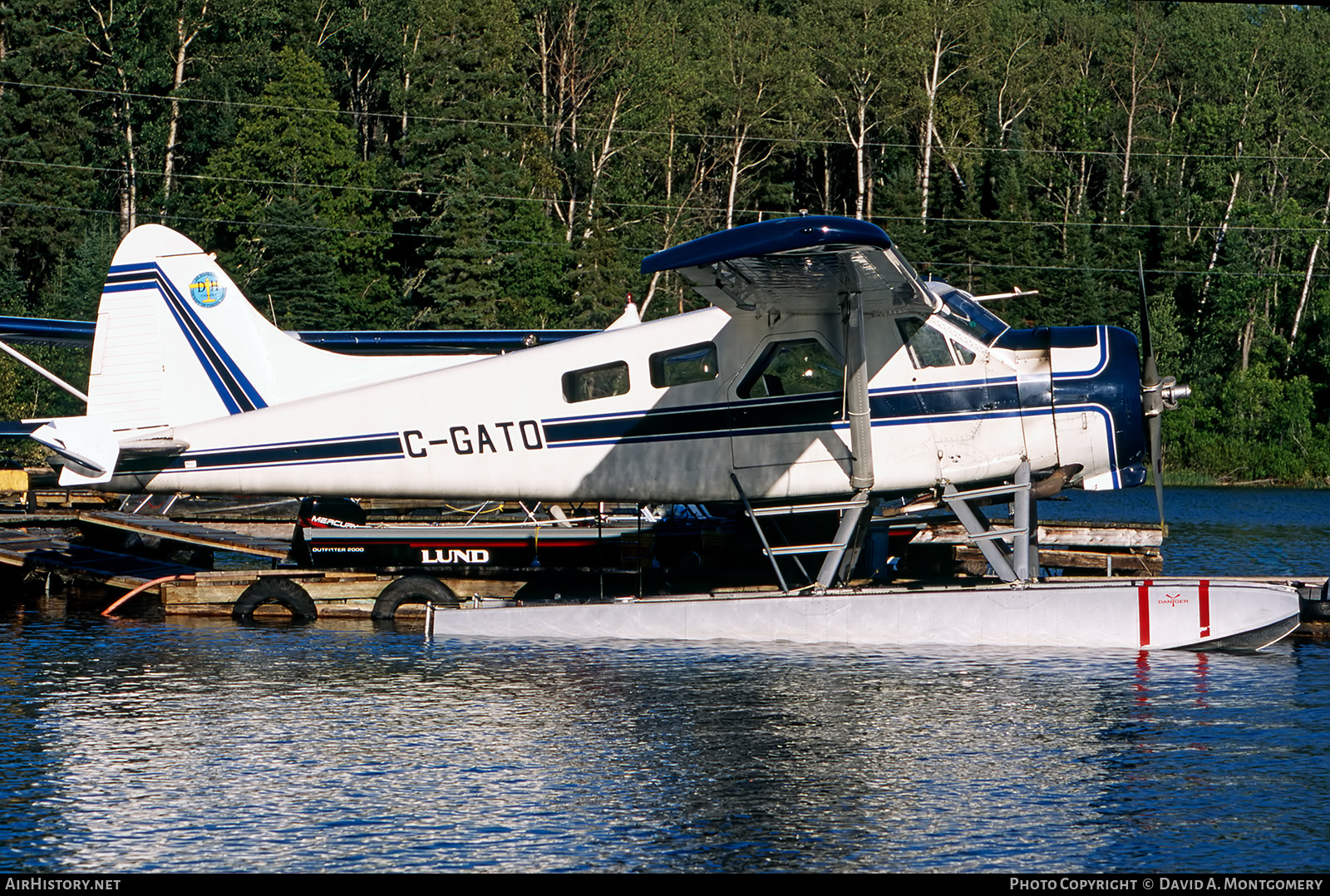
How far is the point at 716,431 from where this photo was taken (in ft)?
39.7

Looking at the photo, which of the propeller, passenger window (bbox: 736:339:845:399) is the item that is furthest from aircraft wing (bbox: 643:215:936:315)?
the propeller

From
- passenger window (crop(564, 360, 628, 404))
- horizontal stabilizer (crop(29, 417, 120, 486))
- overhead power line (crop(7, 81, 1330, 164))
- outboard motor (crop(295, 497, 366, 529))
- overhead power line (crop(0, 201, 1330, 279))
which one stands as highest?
overhead power line (crop(7, 81, 1330, 164))

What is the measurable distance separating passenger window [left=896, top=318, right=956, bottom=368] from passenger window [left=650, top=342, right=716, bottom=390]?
160cm

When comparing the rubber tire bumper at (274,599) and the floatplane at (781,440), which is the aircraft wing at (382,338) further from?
the floatplane at (781,440)

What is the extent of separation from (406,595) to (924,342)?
5503 mm

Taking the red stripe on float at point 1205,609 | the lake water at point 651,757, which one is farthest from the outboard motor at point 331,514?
the red stripe on float at point 1205,609

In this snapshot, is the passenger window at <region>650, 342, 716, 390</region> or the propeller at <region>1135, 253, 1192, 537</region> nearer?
the propeller at <region>1135, 253, 1192, 537</region>

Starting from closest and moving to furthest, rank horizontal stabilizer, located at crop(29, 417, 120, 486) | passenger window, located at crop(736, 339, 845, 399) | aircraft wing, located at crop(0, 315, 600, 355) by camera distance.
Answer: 1. passenger window, located at crop(736, 339, 845, 399)
2. horizontal stabilizer, located at crop(29, 417, 120, 486)
3. aircraft wing, located at crop(0, 315, 600, 355)

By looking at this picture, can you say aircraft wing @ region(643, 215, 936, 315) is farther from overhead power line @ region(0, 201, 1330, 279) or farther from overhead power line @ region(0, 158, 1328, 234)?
overhead power line @ region(0, 158, 1328, 234)

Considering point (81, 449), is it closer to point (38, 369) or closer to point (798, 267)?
point (38, 369)

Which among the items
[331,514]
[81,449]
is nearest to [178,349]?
[81,449]

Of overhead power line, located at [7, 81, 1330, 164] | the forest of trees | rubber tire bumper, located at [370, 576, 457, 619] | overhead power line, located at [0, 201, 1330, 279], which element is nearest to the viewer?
rubber tire bumper, located at [370, 576, 457, 619]

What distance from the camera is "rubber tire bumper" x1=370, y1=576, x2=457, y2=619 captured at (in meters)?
13.7
